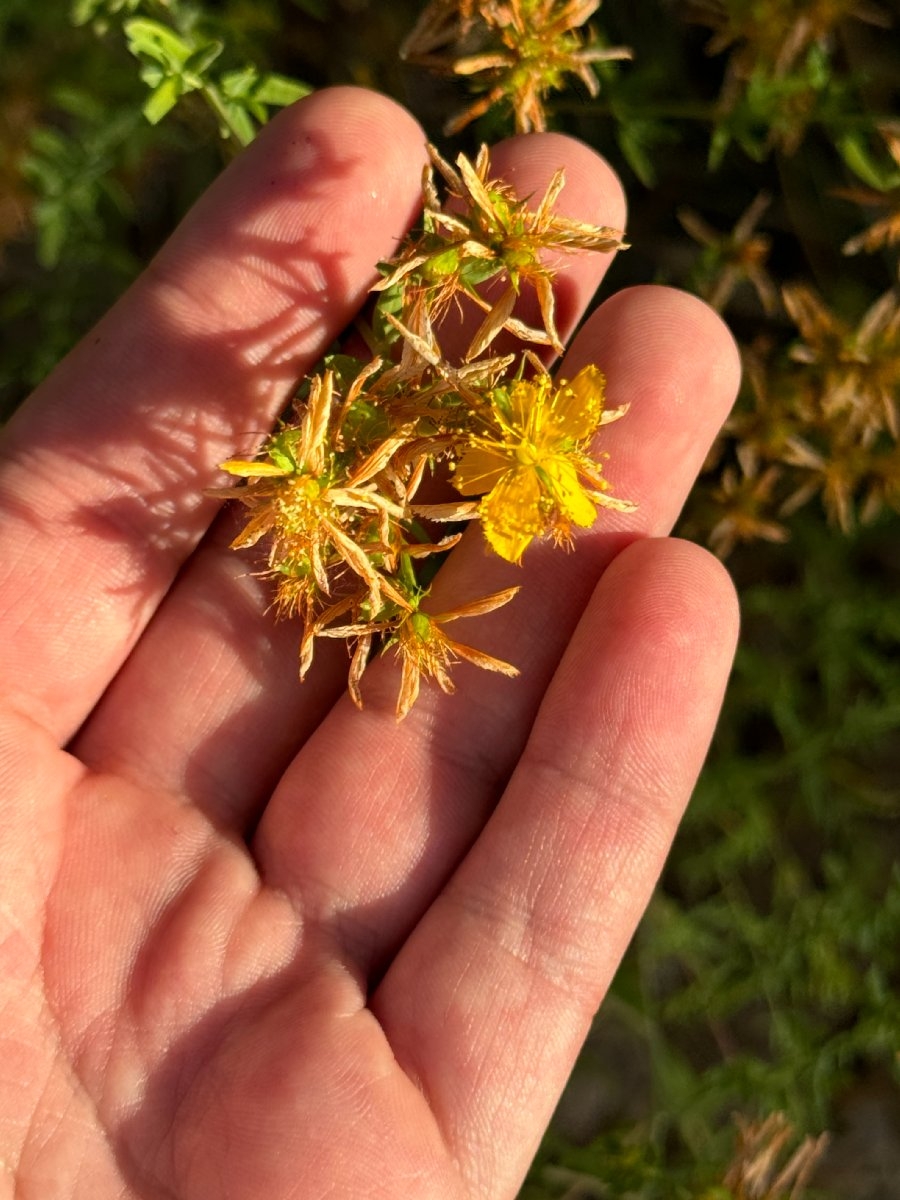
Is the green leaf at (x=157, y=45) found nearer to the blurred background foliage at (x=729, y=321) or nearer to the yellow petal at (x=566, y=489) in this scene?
the blurred background foliage at (x=729, y=321)

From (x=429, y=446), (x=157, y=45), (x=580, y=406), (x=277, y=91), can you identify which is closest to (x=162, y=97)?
(x=157, y=45)

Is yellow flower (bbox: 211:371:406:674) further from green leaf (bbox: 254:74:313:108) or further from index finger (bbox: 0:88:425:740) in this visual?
green leaf (bbox: 254:74:313:108)

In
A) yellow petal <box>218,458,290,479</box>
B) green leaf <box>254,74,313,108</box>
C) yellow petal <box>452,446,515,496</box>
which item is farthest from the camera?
green leaf <box>254,74,313,108</box>

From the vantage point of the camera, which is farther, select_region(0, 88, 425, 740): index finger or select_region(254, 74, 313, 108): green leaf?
select_region(254, 74, 313, 108): green leaf

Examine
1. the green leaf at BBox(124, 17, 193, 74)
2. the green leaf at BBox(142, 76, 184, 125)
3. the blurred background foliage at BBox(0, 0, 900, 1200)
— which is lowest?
the blurred background foliage at BBox(0, 0, 900, 1200)

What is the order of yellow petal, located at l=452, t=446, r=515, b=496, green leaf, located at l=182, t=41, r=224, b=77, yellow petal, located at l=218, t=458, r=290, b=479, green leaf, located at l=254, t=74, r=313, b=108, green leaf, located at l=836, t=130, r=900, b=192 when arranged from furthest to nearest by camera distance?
green leaf, located at l=836, t=130, r=900, b=192 < green leaf, located at l=254, t=74, r=313, b=108 < green leaf, located at l=182, t=41, r=224, b=77 < yellow petal, located at l=452, t=446, r=515, b=496 < yellow petal, located at l=218, t=458, r=290, b=479

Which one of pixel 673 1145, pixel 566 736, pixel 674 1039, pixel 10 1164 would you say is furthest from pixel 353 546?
pixel 673 1145

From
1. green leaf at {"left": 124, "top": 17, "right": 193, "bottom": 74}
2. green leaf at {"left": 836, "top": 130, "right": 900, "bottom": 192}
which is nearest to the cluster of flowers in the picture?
green leaf at {"left": 124, "top": 17, "right": 193, "bottom": 74}

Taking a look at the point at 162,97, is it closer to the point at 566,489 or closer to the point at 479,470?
the point at 479,470
